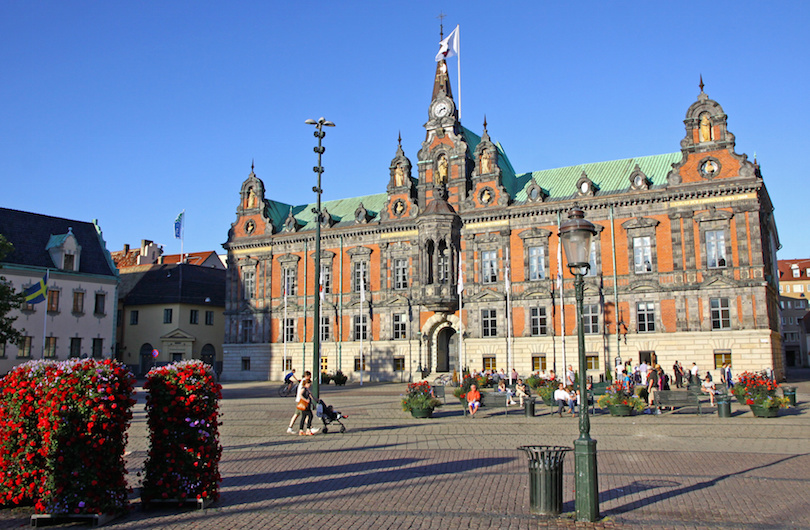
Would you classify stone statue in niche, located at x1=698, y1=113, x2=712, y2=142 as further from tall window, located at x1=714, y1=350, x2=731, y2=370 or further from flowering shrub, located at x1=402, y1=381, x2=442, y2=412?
flowering shrub, located at x1=402, y1=381, x2=442, y2=412

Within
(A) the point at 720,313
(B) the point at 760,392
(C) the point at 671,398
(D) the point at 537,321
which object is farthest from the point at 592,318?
(B) the point at 760,392

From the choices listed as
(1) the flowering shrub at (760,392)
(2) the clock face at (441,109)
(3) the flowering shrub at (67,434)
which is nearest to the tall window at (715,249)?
(1) the flowering shrub at (760,392)

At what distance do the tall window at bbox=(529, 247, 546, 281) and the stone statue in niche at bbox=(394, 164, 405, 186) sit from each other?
12736mm

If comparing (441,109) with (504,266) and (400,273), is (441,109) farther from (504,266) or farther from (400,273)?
(504,266)

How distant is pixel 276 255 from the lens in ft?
196

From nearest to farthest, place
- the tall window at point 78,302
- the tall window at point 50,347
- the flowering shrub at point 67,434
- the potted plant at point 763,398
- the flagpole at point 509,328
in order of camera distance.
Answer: the flowering shrub at point 67,434, the potted plant at point 763,398, the flagpole at point 509,328, the tall window at point 50,347, the tall window at point 78,302

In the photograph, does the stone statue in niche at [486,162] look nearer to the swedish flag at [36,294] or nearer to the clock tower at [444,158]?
the clock tower at [444,158]

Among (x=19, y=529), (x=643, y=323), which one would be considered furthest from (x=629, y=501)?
(x=643, y=323)

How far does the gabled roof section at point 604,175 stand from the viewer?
48219 mm

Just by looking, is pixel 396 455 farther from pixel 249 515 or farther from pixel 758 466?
pixel 758 466

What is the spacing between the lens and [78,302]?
51.7m

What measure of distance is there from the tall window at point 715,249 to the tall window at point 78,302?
4575cm

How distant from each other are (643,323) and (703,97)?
15804mm

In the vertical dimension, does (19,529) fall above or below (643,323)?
below
